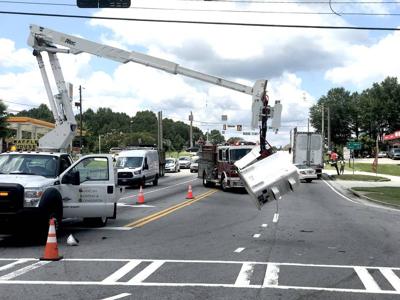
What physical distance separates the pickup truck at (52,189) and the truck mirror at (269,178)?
11.4ft

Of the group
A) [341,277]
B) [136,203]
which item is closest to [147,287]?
[341,277]

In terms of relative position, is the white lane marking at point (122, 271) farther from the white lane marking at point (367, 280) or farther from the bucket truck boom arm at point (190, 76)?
the bucket truck boom arm at point (190, 76)

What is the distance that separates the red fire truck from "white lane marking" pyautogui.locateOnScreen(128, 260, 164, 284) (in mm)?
16732

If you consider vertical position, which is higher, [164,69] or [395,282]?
[164,69]

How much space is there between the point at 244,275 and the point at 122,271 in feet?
6.07

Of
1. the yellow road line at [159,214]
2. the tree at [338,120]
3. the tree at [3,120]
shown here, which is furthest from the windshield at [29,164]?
the tree at [338,120]

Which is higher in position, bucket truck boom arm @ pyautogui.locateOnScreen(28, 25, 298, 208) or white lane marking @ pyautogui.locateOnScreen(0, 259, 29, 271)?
bucket truck boom arm @ pyautogui.locateOnScreen(28, 25, 298, 208)

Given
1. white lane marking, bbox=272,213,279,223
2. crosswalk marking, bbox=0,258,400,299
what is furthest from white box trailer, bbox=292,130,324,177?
crosswalk marking, bbox=0,258,400,299

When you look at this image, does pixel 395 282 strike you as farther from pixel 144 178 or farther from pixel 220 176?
pixel 144 178

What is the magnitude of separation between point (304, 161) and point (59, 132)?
83.2ft

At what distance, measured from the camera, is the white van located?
32.0 metres

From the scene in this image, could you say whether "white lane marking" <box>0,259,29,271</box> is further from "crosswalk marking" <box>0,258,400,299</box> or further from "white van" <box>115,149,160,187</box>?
"white van" <box>115,149,160,187</box>

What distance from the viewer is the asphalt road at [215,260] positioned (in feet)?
23.7

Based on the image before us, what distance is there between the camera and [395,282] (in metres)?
7.80
